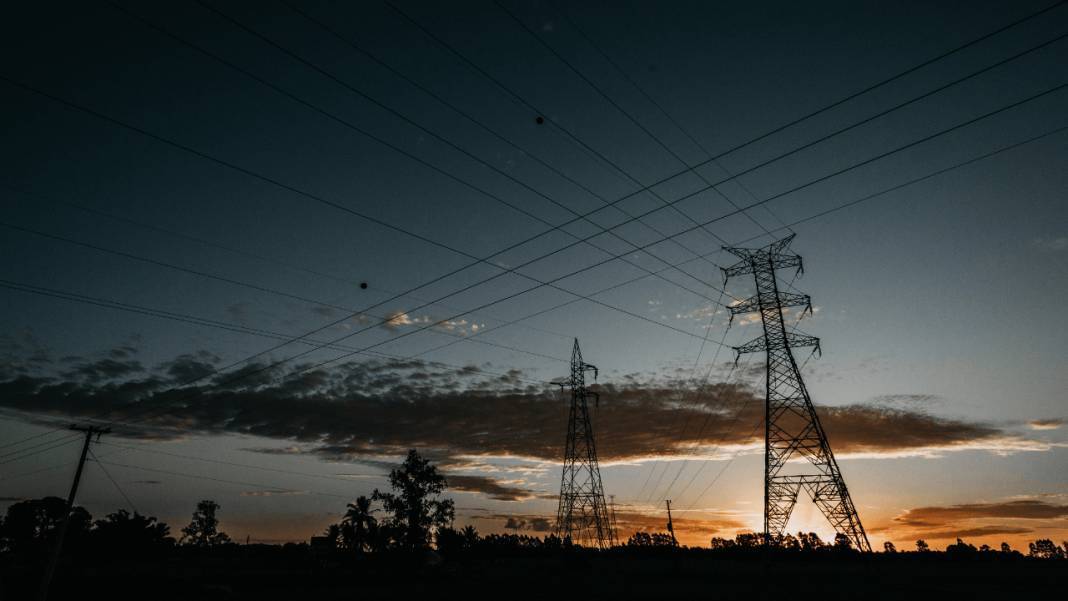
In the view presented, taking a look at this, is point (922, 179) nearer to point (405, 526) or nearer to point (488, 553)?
point (405, 526)

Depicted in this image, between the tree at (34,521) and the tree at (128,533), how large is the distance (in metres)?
16.1

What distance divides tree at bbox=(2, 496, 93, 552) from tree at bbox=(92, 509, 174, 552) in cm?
1612

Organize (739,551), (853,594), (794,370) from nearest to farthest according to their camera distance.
Result: (794,370)
(853,594)
(739,551)

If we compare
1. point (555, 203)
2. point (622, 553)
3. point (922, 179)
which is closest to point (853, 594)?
point (922, 179)

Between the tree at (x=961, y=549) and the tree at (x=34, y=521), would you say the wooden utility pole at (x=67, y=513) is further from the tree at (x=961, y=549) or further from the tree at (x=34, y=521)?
the tree at (x=961, y=549)

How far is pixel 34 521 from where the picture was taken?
4771 inches

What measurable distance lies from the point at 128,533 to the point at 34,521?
4389cm

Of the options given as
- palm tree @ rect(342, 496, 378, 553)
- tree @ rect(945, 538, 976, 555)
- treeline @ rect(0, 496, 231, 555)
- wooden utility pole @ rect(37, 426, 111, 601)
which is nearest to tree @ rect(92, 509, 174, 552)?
treeline @ rect(0, 496, 231, 555)

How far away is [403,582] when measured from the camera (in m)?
65.8

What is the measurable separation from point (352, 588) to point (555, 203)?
58.4 m

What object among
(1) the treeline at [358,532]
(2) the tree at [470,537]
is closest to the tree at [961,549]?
(1) the treeline at [358,532]

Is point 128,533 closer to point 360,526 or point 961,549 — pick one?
point 360,526

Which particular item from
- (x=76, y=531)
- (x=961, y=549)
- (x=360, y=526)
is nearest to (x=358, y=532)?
(x=360, y=526)

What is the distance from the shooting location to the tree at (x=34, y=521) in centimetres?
11369
